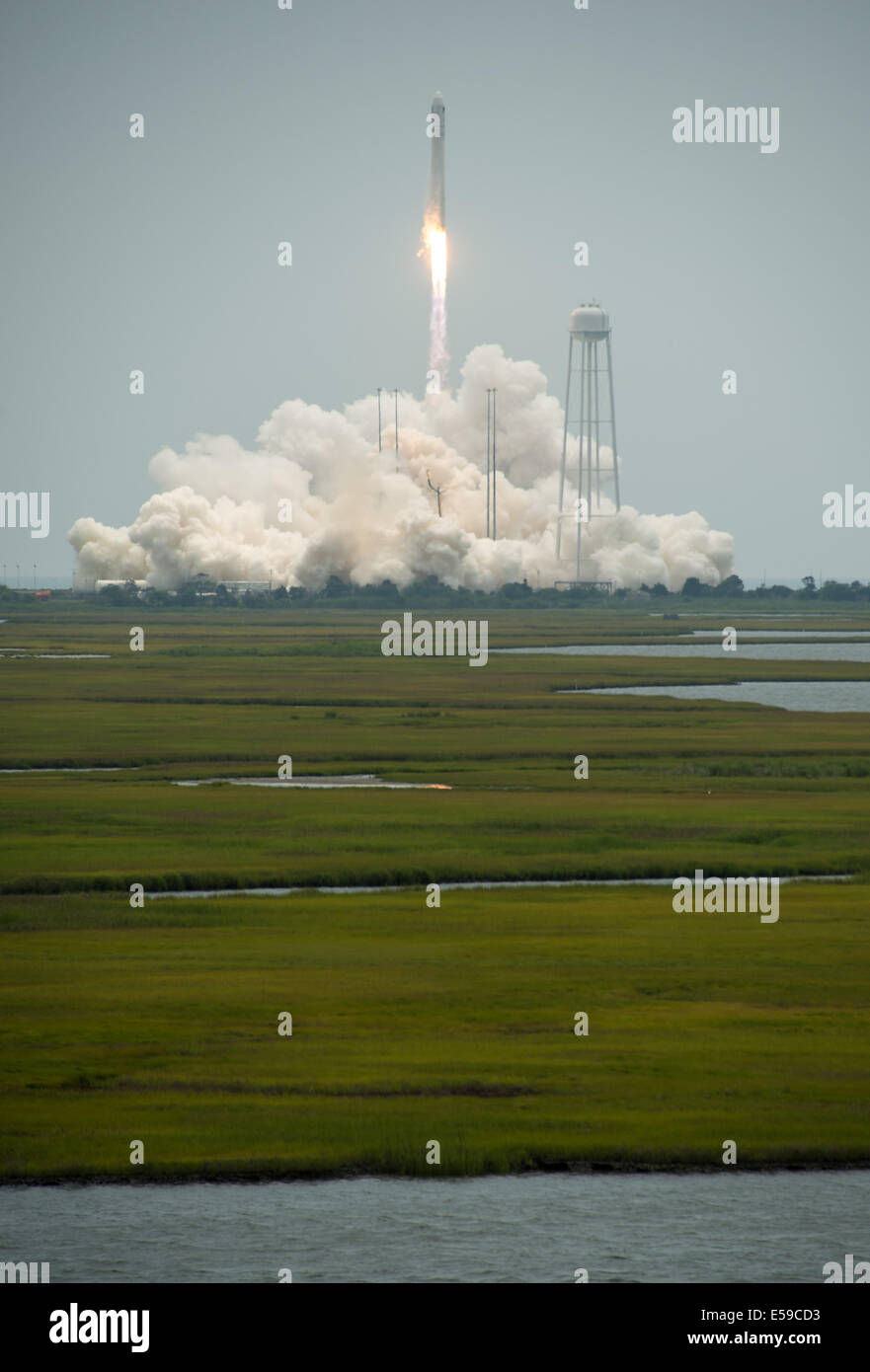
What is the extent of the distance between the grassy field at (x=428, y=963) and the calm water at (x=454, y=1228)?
59 centimetres

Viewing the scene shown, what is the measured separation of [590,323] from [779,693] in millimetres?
83904

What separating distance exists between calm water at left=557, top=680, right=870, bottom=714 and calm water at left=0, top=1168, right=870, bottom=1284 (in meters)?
71.0

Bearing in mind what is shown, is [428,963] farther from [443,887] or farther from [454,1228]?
[454,1228]

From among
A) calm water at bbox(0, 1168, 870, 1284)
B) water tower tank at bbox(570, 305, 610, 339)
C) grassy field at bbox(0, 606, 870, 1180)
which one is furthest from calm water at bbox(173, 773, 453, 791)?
water tower tank at bbox(570, 305, 610, 339)

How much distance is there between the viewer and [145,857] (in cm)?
4953

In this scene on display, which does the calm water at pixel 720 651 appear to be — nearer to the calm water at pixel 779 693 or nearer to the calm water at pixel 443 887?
the calm water at pixel 779 693

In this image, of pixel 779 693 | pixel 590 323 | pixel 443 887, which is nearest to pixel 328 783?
pixel 443 887

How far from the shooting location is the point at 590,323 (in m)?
185

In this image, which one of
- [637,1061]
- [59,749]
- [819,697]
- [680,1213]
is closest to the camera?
[680,1213]

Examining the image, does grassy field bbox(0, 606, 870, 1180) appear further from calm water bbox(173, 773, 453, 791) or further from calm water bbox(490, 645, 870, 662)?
calm water bbox(490, 645, 870, 662)

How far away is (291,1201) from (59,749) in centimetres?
5175

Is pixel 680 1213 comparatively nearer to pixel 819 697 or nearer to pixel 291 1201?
pixel 291 1201

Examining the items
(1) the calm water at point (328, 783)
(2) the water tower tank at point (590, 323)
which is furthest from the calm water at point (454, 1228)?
(2) the water tower tank at point (590, 323)
